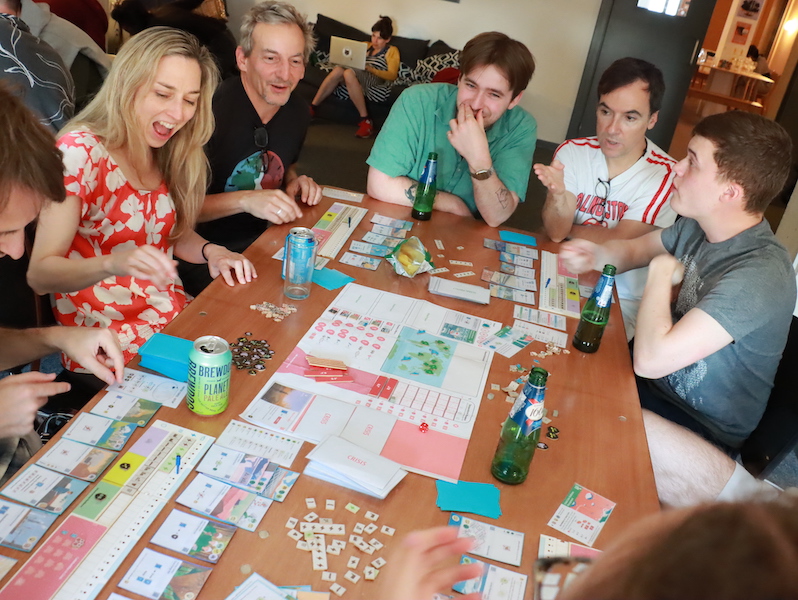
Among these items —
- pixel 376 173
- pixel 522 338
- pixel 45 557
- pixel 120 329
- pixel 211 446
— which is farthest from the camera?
pixel 376 173

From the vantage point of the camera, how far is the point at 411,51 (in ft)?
21.9

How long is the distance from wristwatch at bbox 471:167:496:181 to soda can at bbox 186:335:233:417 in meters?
1.42

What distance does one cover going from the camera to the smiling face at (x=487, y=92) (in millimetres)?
2340

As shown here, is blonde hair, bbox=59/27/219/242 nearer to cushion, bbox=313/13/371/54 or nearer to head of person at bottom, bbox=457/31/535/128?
head of person at bottom, bbox=457/31/535/128

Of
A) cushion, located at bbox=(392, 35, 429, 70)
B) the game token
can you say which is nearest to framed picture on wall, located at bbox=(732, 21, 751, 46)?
cushion, located at bbox=(392, 35, 429, 70)

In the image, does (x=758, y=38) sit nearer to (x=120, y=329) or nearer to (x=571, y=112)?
(x=571, y=112)

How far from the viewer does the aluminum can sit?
5.38ft

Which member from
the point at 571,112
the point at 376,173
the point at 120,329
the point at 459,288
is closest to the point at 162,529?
the point at 120,329

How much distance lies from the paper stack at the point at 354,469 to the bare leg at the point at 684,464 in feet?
2.92

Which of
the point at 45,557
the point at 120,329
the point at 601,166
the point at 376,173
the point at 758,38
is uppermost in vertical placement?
the point at 758,38

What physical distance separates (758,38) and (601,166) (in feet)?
37.7

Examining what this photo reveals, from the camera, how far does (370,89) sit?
21.1 ft

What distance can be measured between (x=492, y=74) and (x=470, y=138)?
255 mm

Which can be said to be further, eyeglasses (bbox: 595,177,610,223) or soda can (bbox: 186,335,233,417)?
eyeglasses (bbox: 595,177,610,223)
